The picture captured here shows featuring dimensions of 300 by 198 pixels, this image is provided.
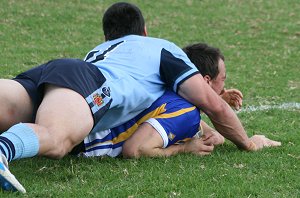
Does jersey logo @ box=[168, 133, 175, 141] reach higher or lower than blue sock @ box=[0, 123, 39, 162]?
lower

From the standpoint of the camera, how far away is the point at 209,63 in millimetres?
5934

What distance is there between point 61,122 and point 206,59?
1857mm

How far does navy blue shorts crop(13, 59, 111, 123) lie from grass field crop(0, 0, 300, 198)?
1.80 feet

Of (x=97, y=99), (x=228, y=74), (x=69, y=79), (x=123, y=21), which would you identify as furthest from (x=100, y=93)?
(x=228, y=74)

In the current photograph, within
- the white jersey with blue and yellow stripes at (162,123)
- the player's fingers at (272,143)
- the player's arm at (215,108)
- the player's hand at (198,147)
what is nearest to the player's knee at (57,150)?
the white jersey with blue and yellow stripes at (162,123)

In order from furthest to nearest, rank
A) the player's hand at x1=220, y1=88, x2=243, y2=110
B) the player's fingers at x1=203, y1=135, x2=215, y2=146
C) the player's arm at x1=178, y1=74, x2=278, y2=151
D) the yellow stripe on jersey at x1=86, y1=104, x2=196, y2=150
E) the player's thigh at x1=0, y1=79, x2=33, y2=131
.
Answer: the player's hand at x1=220, y1=88, x2=243, y2=110 < the player's fingers at x1=203, y1=135, x2=215, y2=146 < the yellow stripe on jersey at x1=86, y1=104, x2=196, y2=150 < the player's arm at x1=178, y1=74, x2=278, y2=151 < the player's thigh at x1=0, y1=79, x2=33, y2=131

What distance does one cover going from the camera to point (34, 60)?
10.4 metres

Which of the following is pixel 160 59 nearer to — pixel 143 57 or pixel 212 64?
pixel 143 57

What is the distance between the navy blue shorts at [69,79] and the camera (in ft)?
15.9

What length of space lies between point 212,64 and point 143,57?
0.81 meters

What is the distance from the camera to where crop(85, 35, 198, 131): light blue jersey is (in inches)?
204

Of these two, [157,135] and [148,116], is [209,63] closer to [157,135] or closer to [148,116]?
[148,116]

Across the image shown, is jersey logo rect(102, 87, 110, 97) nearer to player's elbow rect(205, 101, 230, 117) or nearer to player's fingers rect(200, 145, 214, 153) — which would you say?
player's elbow rect(205, 101, 230, 117)

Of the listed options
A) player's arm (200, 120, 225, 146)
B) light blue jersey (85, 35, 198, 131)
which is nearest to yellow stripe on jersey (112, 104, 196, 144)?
light blue jersey (85, 35, 198, 131)
